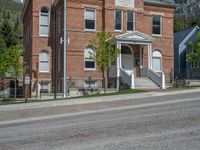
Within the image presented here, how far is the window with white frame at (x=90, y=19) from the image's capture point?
35.3m

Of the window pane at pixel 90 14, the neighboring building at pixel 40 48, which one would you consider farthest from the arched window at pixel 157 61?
the neighboring building at pixel 40 48

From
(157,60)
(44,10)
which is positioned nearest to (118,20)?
(157,60)

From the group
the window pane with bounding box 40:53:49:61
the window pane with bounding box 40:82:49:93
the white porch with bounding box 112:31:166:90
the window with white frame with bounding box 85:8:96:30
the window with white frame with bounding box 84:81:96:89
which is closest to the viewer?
the white porch with bounding box 112:31:166:90

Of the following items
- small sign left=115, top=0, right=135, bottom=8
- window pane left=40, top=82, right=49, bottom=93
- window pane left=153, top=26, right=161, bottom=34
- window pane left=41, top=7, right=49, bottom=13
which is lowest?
window pane left=40, top=82, right=49, bottom=93

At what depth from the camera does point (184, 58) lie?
159ft

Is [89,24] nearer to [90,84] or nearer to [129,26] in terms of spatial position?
[129,26]

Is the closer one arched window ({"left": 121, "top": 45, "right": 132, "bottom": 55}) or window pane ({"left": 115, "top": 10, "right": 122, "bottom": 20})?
window pane ({"left": 115, "top": 10, "right": 122, "bottom": 20})

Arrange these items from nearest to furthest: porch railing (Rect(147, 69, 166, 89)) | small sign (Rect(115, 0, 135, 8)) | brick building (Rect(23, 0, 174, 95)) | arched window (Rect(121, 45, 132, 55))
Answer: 1. porch railing (Rect(147, 69, 166, 89))
2. brick building (Rect(23, 0, 174, 95))
3. small sign (Rect(115, 0, 135, 8))
4. arched window (Rect(121, 45, 132, 55))

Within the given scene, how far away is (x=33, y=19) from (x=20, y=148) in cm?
2858

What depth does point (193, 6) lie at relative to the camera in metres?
129

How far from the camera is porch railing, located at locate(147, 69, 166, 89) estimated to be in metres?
32.2

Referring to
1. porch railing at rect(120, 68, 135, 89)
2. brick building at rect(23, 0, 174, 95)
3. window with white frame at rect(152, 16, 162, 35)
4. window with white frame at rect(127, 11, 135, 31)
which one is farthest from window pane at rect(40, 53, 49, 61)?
window with white frame at rect(152, 16, 162, 35)

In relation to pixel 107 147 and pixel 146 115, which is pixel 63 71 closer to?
pixel 146 115

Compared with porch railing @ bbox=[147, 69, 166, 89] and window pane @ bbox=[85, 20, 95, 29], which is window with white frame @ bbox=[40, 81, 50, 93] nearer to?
window pane @ bbox=[85, 20, 95, 29]
